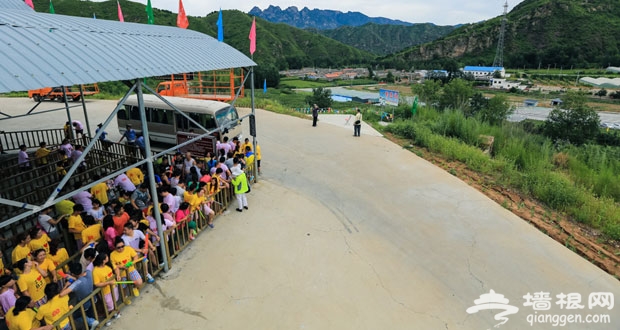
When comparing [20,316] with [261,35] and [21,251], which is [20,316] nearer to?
[21,251]

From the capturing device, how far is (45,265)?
15.5ft

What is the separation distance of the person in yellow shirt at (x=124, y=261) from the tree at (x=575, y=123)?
26694mm

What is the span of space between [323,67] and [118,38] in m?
134

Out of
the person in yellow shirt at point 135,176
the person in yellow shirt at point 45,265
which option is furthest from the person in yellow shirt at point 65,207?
the person in yellow shirt at point 45,265

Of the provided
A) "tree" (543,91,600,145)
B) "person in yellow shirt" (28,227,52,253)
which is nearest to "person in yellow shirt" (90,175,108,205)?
"person in yellow shirt" (28,227,52,253)

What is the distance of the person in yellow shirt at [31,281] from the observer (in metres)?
4.40

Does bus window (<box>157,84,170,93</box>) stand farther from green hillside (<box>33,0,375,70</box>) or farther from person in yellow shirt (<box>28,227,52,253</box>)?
green hillside (<box>33,0,375,70</box>)

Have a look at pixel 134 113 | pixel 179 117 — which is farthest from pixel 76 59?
pixel 134 113

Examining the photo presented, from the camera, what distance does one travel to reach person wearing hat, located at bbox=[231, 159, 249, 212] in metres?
8.25

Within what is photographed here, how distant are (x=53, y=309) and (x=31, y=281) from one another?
0.72m

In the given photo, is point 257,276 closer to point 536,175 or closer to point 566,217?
point 566,217

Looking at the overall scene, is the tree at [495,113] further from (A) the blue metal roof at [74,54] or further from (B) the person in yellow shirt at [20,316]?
(B) the person in yellow shirt at [20,316]

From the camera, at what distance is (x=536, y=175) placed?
10.5 meters

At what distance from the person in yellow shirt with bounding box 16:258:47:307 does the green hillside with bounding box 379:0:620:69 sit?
405ft
